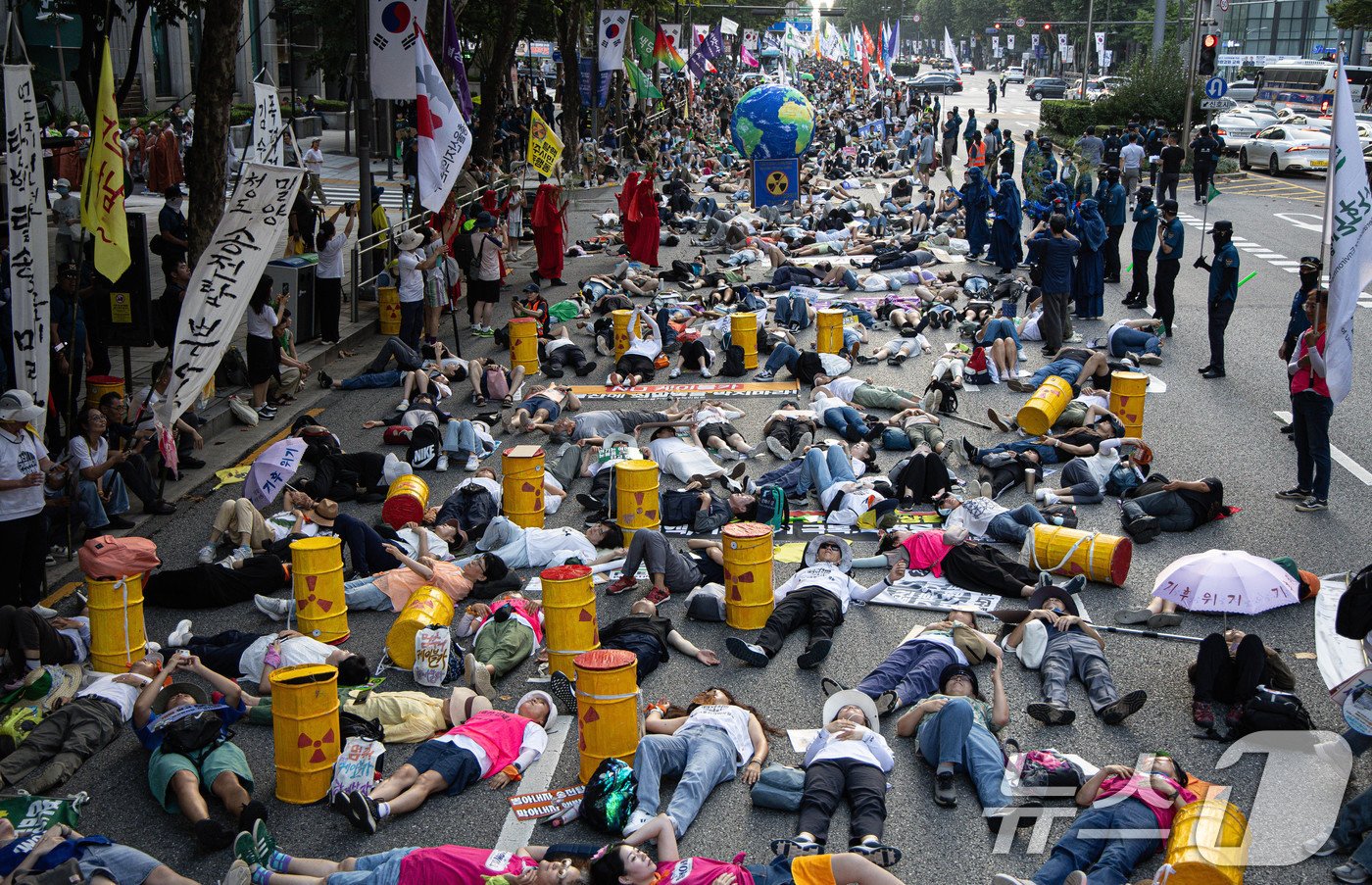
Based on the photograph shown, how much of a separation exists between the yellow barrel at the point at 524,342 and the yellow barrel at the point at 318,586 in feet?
26.4

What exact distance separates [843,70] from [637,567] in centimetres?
9875

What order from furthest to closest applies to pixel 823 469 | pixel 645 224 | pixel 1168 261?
1. pixel 645 224
2. pixel 1168 261
3. pixel 823 469

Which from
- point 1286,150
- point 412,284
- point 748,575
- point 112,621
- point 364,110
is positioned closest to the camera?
point 112,621

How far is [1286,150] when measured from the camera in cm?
4281

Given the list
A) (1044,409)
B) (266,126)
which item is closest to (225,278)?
(266,126)

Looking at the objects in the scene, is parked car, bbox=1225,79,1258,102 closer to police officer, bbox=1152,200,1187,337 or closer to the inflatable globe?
the inflatable globe

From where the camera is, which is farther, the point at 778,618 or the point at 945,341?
the point at 945,341

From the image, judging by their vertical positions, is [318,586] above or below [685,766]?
above

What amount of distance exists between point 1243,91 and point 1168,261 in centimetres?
5269

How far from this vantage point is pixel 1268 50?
293 feet

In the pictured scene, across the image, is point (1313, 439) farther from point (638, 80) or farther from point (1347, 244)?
point (638, 80)

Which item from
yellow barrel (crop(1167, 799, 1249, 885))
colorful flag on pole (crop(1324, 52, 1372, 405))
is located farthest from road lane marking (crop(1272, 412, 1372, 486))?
yellow barrel (crop(1167, 799, 1249, 885))

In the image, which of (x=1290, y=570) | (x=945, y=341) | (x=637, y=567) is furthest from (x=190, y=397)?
(x=945, y=341)

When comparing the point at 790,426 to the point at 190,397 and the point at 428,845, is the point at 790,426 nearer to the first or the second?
the point at 190,397
